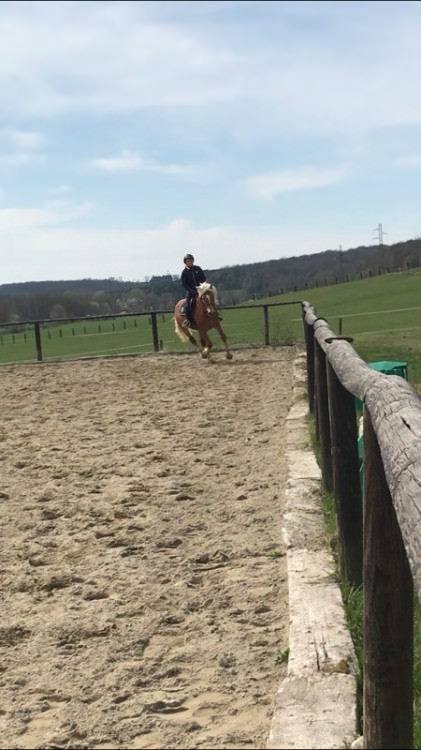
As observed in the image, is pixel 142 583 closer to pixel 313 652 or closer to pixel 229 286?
pixel 313 652

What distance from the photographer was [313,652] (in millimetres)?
2711

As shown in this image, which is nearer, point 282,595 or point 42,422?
point 282,595

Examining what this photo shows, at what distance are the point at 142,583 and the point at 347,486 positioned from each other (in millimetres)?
1034

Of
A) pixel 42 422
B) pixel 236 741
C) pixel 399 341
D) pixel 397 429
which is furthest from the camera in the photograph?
pixel 399 341

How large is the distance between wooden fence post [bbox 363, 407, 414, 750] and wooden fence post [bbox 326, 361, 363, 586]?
1278mm

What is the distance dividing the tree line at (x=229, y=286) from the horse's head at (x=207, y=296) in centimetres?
3286

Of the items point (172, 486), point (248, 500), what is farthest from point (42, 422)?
point (248, 500)

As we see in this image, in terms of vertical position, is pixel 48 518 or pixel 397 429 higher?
pixel 397 429

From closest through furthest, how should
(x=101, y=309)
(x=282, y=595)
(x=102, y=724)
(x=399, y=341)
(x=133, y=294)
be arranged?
(x=102, y=724) < (x=282, y=595) < (x=399, y=341) < (x=101, y=309) < (x=133, y=294)

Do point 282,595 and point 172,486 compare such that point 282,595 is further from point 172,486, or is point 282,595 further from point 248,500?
point 172,486

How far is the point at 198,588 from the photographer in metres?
3.61

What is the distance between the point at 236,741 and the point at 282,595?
A: 1.13 m

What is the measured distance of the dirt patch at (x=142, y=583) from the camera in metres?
2.58

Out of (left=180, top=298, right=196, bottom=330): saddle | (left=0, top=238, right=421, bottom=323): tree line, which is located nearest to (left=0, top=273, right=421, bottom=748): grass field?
(left=180, top=298, right=196, bottom=330): saddle
